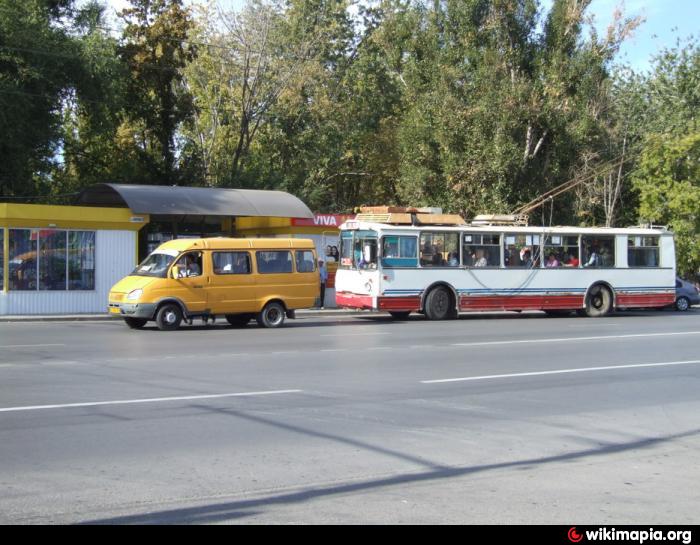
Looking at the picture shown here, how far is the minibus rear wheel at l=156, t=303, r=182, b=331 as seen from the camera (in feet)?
67.9

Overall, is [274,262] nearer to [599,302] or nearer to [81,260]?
[81,260]

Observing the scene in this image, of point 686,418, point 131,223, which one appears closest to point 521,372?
point 686,418

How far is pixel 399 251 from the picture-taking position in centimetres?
2470

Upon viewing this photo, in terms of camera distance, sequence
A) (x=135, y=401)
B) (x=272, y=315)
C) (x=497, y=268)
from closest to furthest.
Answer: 1. (x=135, y=401)
2. (x=272, y=315)
3. (x=497, y=268)

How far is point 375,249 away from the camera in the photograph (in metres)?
24.6

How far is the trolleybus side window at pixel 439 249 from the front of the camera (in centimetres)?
2521

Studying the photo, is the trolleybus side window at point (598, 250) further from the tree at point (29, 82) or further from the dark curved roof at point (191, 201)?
the tree at point (29, 82)

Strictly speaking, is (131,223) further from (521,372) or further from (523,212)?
(521,372)

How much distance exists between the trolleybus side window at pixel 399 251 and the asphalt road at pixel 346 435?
Answer: 7988 millimetres

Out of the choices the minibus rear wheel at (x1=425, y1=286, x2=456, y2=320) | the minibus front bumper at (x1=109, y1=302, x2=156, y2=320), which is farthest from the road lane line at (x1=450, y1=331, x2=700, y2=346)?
the minibus front bumper at (x1=109, y1=302, x2=156, y2=320)

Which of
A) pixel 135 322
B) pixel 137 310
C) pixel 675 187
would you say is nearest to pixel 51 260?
pixel 135 322

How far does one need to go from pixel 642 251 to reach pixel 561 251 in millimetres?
3406

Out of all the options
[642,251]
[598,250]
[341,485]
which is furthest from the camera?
[642,251]

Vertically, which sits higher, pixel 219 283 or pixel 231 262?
pixel 231 262
